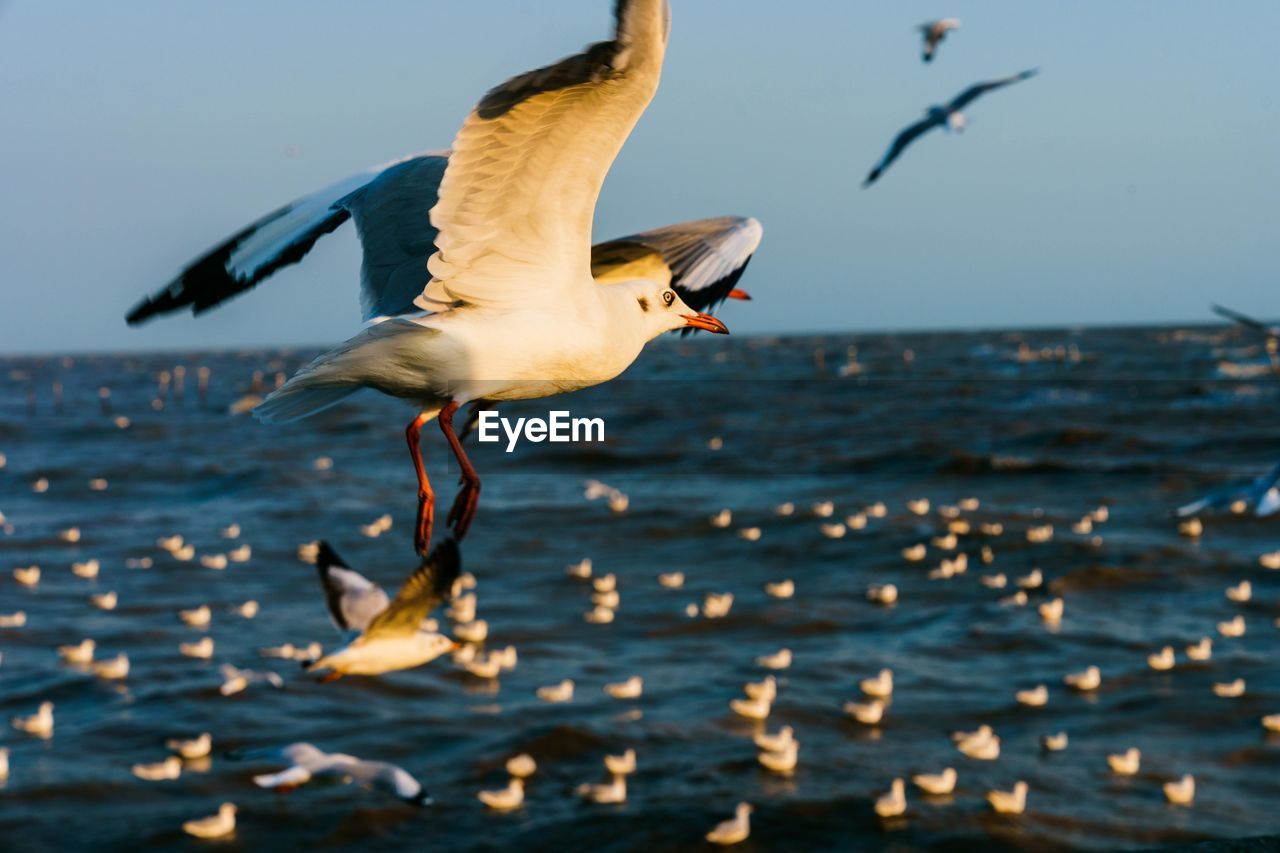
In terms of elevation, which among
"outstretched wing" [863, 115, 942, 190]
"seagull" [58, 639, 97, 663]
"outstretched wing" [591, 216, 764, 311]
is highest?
"outstretched wing" [863, 115, 942, 190]

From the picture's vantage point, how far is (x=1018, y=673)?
623 inches

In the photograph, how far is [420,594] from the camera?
830cm

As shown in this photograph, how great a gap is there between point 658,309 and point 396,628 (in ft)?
14.9

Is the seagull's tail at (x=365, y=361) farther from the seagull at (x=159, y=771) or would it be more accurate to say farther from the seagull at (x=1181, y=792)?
the seagull at (x=1181, y=792)

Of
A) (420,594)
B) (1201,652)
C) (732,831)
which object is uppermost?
(420,594)

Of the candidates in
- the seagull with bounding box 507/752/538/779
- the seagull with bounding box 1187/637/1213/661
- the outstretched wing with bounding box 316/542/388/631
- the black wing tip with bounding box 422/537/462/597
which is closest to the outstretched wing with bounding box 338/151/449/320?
the black wing tip with bounding box 422/537/462/597

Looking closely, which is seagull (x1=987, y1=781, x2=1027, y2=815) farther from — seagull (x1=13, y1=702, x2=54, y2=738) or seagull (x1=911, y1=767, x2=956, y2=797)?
seagull (x1=13, y1=702, x2=54, y2=738)

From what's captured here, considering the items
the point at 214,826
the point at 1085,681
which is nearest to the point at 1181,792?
the point at 1085,681

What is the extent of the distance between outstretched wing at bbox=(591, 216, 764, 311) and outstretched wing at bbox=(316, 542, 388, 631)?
375cm

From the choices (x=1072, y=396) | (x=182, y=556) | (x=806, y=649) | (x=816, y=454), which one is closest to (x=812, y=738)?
(x=806, y=649)

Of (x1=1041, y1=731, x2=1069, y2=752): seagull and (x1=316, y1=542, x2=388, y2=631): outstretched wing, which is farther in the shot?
(x1=1041, y1=731, x2=1069, y2=752): seagull

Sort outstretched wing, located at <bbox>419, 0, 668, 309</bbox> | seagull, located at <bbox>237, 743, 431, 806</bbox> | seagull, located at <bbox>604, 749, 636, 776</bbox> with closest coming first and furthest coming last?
outstretched wing, located at <bbox>419, 0, 668, 309</bbox>
seagull, located at <bbox>237, 743, 431, 806</bbox>
seagull, located at <bbox>604, 749, 636, 776</bbox>

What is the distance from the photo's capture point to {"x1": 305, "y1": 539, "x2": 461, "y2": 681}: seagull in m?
8.09

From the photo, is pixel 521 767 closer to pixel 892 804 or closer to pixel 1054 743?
pixel 892 804
